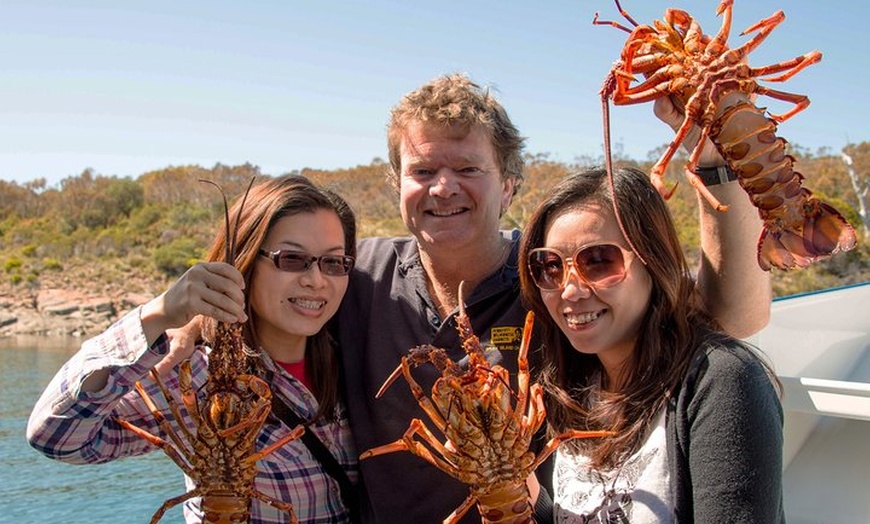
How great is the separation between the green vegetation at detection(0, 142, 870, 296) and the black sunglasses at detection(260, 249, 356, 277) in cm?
2121

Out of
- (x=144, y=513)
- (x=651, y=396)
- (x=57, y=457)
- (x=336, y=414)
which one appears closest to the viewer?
(x=651, y=396)

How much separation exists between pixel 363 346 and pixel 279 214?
2.56 ft

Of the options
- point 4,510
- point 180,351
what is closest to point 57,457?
point 180,351

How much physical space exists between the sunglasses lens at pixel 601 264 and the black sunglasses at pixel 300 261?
1121 mm

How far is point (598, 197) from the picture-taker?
2.77 m

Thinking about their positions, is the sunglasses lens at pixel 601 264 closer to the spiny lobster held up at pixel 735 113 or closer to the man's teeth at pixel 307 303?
the spiny lobster held up at pixel 735 113

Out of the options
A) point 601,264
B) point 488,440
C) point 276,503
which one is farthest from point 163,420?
point 601,264

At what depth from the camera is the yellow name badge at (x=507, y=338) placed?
3.40m

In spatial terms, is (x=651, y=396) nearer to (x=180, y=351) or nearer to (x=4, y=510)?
(x=180, y=351)

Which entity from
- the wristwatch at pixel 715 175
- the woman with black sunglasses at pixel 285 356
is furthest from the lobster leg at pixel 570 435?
the woman with black sunglasses at pixel 285 356

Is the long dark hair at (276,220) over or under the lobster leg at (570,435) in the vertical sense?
over

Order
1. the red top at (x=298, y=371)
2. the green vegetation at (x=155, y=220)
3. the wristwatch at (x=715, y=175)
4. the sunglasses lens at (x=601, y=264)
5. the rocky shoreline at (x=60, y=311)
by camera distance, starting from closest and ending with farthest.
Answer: the wristwatch at (x=715, y=175), the sunglasses lens at (x=601, y=264), the red top at (x=298, y=371), the green vegetation at (x=155, y=220), the rocky shoreline at (x=60, y=311)

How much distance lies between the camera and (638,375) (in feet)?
8.61

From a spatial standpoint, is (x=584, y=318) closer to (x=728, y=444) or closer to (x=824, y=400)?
(x=728, y=444)
